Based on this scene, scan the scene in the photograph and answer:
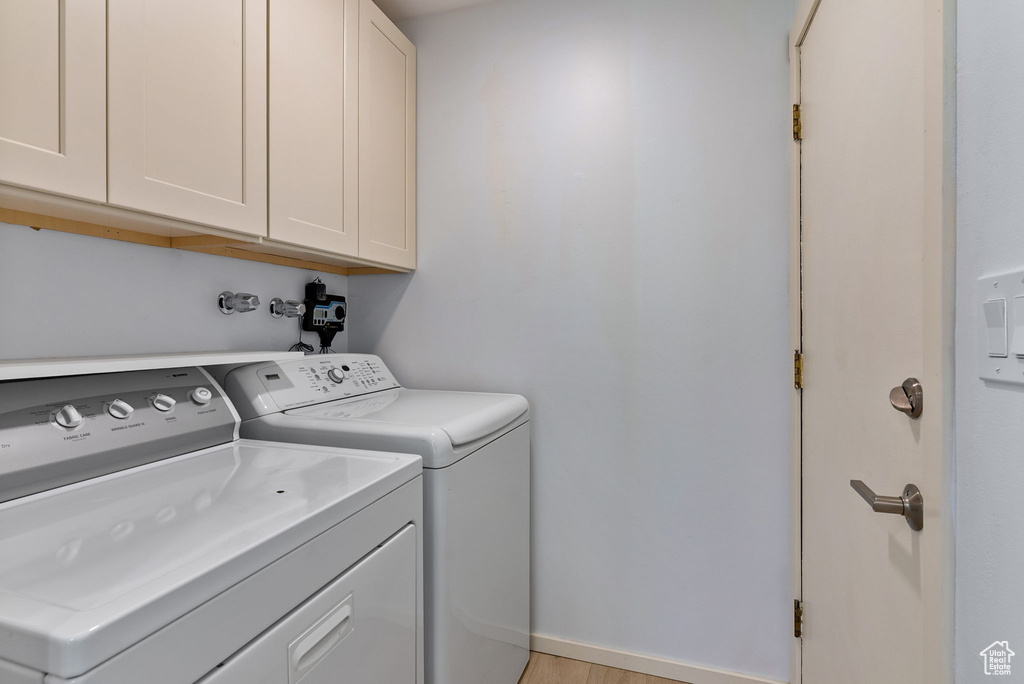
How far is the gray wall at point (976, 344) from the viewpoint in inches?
22.3

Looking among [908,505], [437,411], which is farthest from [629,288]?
[908,505]

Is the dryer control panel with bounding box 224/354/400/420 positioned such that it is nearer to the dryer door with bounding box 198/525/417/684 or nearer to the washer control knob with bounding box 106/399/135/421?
the washer control knob with bounding box 106/399/135/421

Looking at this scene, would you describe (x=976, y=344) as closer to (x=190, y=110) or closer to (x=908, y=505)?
(x=908, y=505)

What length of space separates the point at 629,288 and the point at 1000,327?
122 centimetres

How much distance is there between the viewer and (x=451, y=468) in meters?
1.16

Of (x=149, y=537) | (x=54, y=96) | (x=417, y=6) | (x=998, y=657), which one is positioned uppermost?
(x=417, y=6)

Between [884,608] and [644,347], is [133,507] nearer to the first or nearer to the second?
[884,608]

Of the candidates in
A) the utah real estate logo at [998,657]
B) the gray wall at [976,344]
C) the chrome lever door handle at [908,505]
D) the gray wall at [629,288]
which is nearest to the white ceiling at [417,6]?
the gray wall at [629,288]

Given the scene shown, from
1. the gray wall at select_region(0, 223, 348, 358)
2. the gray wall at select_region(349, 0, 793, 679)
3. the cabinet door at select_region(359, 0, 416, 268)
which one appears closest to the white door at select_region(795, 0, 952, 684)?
the gray wall at select_region(349, 0, 793, 679)

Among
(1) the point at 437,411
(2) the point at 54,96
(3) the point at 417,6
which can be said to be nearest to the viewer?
(2) the point at 54,96

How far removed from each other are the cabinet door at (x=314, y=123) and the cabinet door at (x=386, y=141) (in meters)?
0.06

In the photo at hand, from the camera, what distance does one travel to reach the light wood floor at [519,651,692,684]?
5.66 feet

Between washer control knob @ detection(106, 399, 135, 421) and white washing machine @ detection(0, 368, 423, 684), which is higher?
washer control knob @ detection(106, 399, 135, 421)

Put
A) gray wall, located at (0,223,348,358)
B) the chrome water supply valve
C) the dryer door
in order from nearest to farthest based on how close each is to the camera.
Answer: the dryer door
gray wall, located at (0,223,348,358)
the chrome water supply valve
